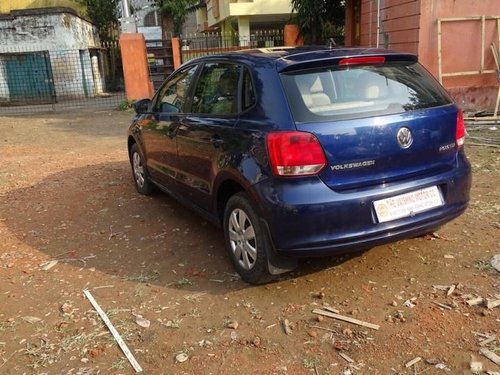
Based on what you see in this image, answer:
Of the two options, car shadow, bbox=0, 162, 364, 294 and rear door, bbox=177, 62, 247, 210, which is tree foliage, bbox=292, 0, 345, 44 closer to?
car shadow, bbox=0, 162, 364, 294

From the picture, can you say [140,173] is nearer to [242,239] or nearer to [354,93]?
[242,239]

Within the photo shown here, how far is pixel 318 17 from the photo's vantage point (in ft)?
52.6

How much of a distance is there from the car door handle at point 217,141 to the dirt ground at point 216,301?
984mm

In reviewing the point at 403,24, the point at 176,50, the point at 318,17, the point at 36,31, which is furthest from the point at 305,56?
the point at 36,31

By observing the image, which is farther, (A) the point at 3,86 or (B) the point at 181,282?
(A) the point at 3,86

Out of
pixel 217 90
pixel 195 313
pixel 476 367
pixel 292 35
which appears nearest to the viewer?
pixel 476 367

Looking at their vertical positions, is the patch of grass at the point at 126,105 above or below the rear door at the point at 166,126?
below

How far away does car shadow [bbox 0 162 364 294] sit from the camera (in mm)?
3982

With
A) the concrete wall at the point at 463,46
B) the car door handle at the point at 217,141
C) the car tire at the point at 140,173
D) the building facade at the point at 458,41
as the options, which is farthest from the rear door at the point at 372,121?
the concrete wall at the point at 463,46

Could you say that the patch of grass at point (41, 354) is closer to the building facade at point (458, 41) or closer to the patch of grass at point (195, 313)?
the patch of grass at point (195, 313)

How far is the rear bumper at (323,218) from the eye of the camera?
3154 millimetres

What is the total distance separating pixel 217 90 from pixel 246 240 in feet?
4.17

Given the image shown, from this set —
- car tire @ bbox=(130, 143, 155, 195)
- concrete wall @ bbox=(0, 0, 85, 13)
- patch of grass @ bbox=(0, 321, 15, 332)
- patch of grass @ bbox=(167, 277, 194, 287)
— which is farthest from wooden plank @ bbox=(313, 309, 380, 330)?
concrete wall @ bbox=(0, 0, 85, 13)

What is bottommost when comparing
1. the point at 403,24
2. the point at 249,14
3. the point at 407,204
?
the point at 407,204
